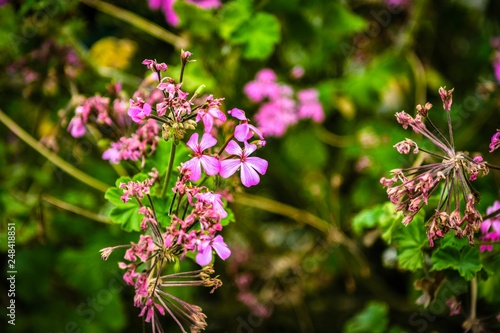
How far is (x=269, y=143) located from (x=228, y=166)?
3.71 ft

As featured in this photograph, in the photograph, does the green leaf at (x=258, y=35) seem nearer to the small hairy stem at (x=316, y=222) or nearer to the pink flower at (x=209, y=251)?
the small hairy stem at (x=316, y=222)

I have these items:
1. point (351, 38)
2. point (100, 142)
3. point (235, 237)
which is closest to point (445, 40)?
point (351, 38)

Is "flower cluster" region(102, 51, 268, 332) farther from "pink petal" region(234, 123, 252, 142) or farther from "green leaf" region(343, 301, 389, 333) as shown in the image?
"green leaf" region(343, 301, 389, 333)

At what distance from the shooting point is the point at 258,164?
2.45ft

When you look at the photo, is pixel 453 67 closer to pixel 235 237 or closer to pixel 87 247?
pixel 235 237

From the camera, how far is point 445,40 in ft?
7.06

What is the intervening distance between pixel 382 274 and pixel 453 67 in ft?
3.25

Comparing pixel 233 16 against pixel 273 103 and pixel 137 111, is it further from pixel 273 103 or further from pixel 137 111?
Answer: pixel 137 111

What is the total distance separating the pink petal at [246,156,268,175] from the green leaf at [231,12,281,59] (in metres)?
0.62

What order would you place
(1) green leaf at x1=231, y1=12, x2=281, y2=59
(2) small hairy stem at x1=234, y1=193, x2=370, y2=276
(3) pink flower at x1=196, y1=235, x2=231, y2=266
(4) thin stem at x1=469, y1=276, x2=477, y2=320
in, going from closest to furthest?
(3) pink flower at x1=196, y1=235, x2=231, y2=266
(4) thin stem at x1=469, y1=276, x2=477, y2=320
(1) green leaf at x1=231, y1=12, x2=281, y2=59
(2) small hairy stem at x1=234, y1=193, x2=370, y2=276

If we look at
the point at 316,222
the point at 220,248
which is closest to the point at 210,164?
the point at 220,248

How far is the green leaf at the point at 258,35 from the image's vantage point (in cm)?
130

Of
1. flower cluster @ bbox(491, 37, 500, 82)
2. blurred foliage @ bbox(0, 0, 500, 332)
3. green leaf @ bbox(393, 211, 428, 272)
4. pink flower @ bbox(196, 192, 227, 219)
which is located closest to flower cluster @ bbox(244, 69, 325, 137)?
blurred foliage @ bbox(0, 0, 500, 332)

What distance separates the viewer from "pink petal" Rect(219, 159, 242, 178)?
736 mm
